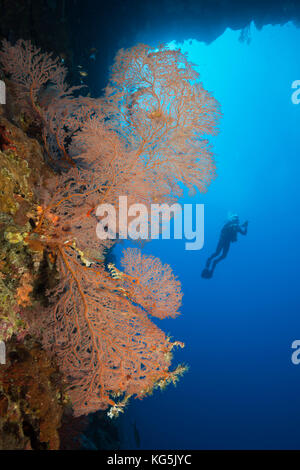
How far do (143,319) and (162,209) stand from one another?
1886 mm

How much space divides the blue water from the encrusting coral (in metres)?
24.0

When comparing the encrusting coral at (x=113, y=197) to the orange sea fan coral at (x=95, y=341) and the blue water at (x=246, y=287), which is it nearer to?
the orange sea fan coral at (x=95, y=341)

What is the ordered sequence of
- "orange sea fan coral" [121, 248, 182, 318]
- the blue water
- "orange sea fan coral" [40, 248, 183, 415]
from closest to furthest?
"orange sea fan coral" [40, 248, 183, 415]
"orange sea fan coral" [121, 248, 182, 318]
the blue water

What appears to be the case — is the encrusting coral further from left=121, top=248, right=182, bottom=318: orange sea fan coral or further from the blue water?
the blue water

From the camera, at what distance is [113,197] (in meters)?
3.41

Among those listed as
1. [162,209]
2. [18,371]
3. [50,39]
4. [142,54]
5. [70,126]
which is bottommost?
[18,371]

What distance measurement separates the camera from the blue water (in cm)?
4459

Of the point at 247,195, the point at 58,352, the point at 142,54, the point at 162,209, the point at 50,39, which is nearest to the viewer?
the point at 58,352

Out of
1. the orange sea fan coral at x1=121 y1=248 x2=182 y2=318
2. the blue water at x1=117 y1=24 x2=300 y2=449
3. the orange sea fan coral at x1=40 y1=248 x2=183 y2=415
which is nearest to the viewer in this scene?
the orange sea fan coral at x1=40 y1=248 x2=183 y2=415

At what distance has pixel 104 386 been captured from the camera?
2.86 metres

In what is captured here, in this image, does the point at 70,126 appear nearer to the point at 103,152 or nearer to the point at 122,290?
the point at 103,152

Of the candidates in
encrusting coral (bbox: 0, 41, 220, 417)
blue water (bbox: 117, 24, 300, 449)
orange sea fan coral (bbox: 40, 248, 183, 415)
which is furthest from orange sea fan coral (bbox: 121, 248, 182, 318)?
blue water (bbox: 117, 24, 300, 449)

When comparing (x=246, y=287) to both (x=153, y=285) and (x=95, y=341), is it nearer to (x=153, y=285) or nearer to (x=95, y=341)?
(x=153, y=285)

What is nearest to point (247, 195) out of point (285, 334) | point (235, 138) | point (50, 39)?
point (235, 138)
